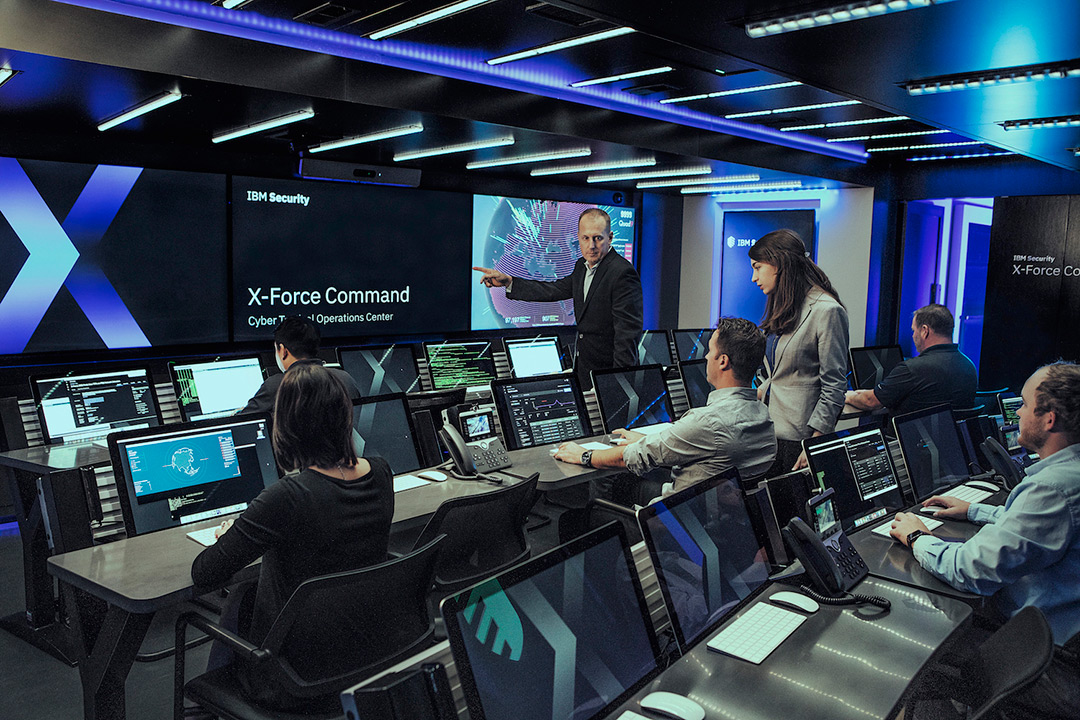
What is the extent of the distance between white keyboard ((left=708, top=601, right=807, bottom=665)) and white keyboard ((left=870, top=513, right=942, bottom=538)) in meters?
0.93

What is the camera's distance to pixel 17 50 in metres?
3.67

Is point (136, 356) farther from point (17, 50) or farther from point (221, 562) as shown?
point (221, 562)

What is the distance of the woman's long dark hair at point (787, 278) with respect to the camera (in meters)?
3.44

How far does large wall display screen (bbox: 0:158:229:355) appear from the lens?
19.1ft

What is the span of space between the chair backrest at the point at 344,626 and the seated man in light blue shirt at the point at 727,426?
1.09m

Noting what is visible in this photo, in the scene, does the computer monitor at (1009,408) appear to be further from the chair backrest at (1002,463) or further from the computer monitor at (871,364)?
the computer monitor at (871,364)

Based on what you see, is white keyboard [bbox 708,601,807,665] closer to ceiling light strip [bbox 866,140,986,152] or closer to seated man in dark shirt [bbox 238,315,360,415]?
seated man in dark shirt [bbox 238,315,360,415]

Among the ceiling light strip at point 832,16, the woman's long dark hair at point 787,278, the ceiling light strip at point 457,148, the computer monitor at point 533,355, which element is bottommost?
the computer monitor at point 533,355

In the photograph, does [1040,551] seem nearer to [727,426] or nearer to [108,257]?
[727,426]

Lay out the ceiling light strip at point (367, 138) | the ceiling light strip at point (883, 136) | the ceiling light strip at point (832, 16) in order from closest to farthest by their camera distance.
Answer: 1. the ceiling light strip at point (832, 16)
2. the ceiling light strip at point (367, 138)
3. the ceiling light strip at point (883, 136)

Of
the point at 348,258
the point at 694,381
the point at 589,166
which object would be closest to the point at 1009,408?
the point at 694,381

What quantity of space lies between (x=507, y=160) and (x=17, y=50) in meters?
4.46

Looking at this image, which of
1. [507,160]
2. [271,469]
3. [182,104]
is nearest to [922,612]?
[271,469]

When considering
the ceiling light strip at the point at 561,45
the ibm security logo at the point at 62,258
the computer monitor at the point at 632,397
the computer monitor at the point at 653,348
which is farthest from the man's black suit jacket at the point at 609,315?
the ibm security logo at the point at 62,258
